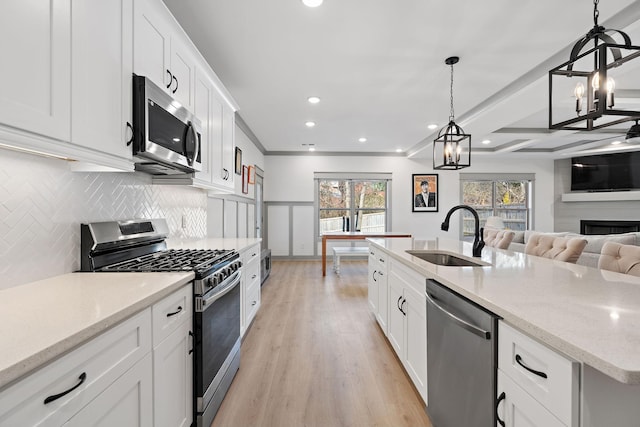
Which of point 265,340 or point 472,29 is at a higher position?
point 472,29

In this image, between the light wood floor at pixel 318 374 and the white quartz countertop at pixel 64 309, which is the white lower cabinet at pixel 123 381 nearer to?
the white quartz countertop at pixel 64 309

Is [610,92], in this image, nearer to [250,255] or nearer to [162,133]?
[162,133]

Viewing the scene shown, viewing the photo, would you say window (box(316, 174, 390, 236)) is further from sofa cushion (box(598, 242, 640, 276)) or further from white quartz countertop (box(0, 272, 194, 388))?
white quartz countertop (box(0, 272, 194, 388))

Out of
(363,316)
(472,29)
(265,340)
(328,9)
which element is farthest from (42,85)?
(363,316)

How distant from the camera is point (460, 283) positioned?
1.33m

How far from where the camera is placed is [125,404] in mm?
1007

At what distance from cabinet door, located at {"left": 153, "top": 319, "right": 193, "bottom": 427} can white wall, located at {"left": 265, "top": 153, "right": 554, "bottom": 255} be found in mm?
5761

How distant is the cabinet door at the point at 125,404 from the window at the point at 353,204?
21.1ft

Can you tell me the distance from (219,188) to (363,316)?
210 cm

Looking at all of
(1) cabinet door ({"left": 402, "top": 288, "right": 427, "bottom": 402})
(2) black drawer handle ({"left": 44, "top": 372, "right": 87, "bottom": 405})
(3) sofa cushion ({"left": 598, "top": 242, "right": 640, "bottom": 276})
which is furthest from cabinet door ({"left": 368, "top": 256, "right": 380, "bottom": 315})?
(2) black drawer handle ({"left": 44, "top": 372, "right": 87, "bottom": 405})

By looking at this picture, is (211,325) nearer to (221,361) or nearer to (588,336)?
(221,361)

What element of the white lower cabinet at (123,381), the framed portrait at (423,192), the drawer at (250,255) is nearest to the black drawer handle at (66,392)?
the white lower cabinet at (123,381)

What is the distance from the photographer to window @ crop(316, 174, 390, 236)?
7543mm

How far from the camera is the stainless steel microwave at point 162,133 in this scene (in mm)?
1494
